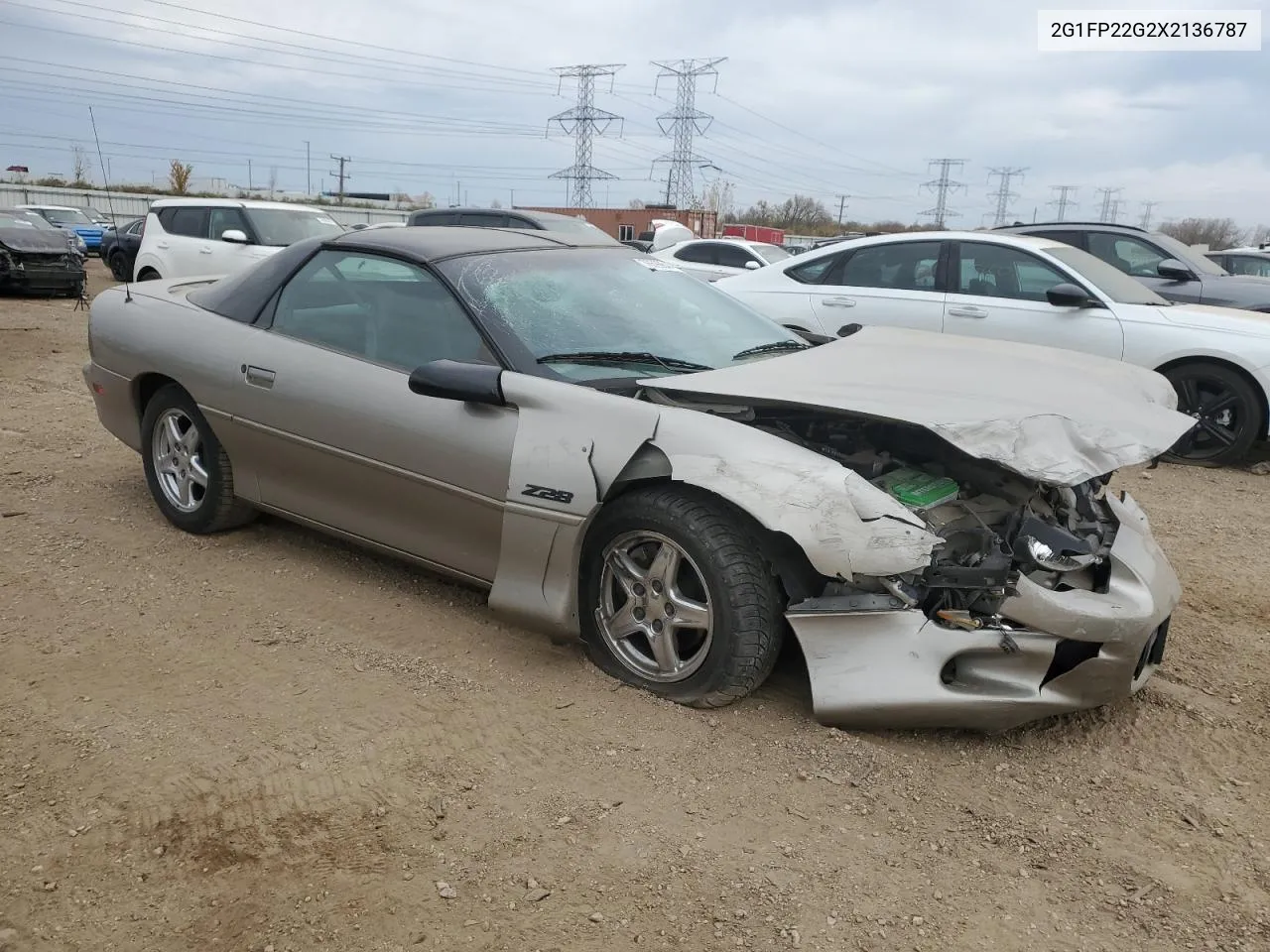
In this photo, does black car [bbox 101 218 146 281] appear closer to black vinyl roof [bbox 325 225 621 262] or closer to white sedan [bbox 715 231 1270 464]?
white sedan [bbox 715 231 1270 464]

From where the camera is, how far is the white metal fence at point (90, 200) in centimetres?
3665

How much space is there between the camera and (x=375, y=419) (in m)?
3.66

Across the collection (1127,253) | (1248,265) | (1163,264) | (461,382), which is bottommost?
(461,382)

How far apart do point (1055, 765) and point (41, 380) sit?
837cm

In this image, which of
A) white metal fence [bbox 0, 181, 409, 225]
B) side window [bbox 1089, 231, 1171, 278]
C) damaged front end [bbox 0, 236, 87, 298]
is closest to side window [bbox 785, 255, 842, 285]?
side window [bbox 1089, 231, 1171, 278]

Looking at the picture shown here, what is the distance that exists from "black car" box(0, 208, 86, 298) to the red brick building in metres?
26.8

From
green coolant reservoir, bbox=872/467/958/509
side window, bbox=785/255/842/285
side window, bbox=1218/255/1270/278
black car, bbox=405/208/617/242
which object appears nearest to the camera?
green coolant reservoir, bbox=872/467/958/509

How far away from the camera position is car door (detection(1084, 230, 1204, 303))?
862cm

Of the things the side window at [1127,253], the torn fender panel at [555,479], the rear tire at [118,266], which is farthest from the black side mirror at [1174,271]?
the rear tire at [118,266]

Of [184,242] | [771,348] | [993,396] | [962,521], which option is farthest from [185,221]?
[962,521]

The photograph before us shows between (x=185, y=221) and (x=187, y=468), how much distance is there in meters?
10.1

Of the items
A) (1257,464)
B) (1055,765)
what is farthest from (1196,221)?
(1055,765)

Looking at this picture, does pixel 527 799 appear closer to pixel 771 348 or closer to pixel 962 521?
pixel 962 521

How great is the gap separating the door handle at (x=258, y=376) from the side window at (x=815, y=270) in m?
5.05
